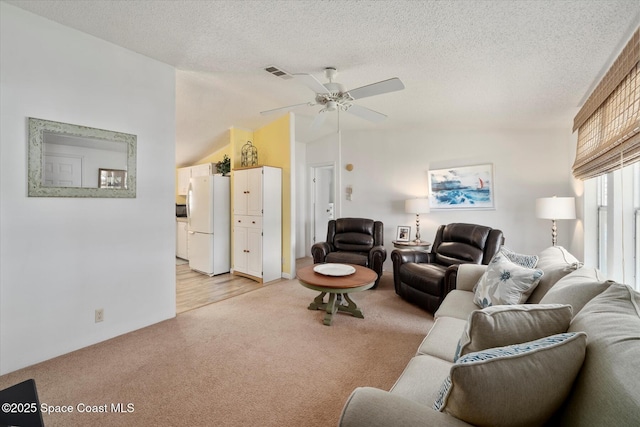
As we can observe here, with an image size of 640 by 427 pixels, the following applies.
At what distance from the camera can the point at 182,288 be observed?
4164 mm

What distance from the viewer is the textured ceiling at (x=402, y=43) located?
1881 mm

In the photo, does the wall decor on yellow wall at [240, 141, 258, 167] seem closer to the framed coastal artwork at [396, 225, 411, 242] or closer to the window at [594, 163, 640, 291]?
the framed coastal artwork at [396, 225, 411, 242]

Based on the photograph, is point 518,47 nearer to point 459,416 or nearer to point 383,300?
point 459,416

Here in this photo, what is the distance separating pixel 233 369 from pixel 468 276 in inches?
83.8

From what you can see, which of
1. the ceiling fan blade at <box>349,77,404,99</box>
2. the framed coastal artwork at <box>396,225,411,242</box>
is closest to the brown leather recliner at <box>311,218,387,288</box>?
the framed coastal artwork at <box>396,225,411,242</box>

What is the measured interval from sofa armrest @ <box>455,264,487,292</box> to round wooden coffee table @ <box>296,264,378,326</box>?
789mm

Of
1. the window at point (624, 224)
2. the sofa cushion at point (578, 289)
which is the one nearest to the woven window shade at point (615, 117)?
the window at point (624, 224)

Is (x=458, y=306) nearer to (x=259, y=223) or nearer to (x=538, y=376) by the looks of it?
(x=538, y=376)

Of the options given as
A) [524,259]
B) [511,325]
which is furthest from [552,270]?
[511,325]

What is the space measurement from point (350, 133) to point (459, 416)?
5.17m

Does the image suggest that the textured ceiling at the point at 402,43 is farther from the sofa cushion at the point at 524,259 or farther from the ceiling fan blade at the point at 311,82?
the sofa cushion at the point at 524,259

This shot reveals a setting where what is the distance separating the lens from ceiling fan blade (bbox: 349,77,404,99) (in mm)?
2312

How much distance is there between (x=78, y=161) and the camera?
7.98ft

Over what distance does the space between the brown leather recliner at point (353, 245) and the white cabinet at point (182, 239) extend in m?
3.15
